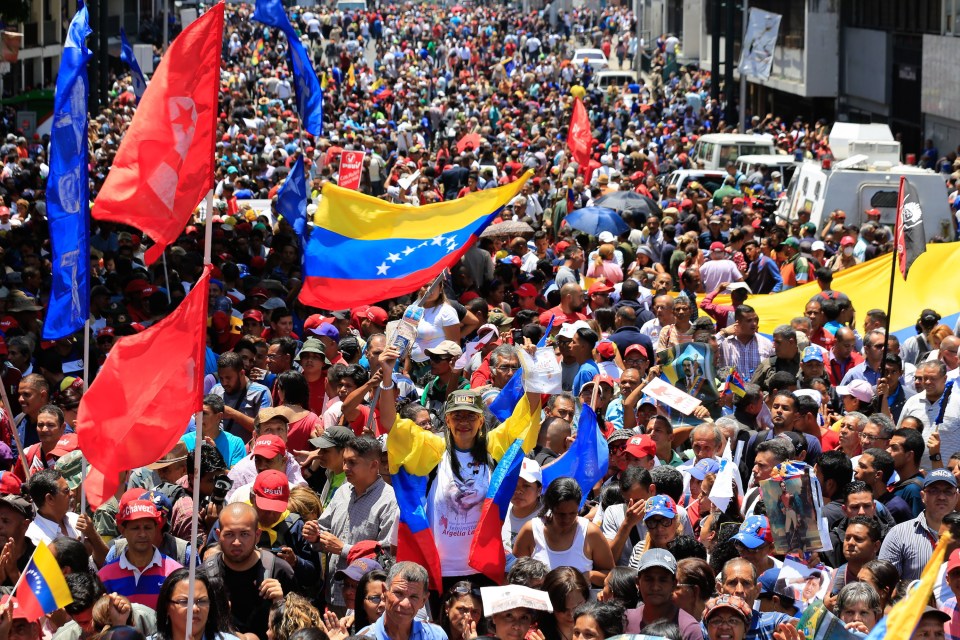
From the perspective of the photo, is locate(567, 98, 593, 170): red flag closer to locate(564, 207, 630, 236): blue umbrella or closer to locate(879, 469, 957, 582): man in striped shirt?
locate(564, 207, 630, 236): blue umbrella

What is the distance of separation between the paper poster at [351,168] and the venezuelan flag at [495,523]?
11.7m

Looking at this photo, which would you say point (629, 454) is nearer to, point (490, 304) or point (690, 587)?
point (690, 587)

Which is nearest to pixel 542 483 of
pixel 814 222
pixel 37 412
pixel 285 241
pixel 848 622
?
pixel 848 622

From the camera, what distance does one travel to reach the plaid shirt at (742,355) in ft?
39.4

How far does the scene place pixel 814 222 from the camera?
2020 cm

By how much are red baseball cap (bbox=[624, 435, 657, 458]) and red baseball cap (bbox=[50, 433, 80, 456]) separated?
3.07 m

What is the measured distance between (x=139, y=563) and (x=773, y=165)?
19555mm

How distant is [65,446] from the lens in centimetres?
930

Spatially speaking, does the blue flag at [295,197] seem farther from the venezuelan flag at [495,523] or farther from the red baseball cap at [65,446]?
the venezuelan flag at [495,523]

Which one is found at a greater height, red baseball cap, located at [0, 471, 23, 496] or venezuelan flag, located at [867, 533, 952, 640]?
venezuelan flag, located at [867, 533, 952, 640]

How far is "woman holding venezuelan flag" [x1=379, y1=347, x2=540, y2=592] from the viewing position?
26.3ft

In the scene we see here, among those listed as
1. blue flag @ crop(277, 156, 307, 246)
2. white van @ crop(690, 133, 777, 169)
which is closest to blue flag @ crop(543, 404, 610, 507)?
blue flag @ crop(277, 156, 307, 246)

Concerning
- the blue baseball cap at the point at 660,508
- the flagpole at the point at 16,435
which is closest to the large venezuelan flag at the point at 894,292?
the blue baseball cap at the point at 660,508

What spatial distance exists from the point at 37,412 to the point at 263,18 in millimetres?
6722
